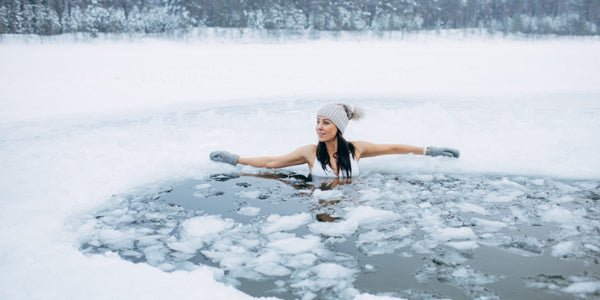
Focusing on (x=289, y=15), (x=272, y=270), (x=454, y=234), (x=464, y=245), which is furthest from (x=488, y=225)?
(x=289, y=15)

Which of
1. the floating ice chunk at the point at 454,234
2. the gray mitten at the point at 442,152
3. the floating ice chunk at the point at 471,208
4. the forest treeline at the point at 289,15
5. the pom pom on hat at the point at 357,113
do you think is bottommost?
the floating ice chunk at the point at 454,234

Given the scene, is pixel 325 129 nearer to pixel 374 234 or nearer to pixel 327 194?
pixel 327 194

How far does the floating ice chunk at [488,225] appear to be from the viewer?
302 centimetres

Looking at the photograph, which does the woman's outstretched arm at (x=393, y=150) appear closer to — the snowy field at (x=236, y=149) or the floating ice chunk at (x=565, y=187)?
the snowy field at (x=236, y=149)

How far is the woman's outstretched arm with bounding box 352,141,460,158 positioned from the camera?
4.53 meters

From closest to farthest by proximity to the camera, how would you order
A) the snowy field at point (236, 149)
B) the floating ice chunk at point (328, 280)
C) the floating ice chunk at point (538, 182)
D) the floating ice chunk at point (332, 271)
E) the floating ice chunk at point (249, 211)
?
the floating ice chunk at point (328, 280) < the floating ice chunk at point (332, 271) < the snowy field at point (236, 149) < the floating ice chunk at point (249, 211) < the floating ice chunk at point (538, 182)

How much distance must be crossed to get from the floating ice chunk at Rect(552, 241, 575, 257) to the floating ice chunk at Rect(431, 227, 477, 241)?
1.52 feet

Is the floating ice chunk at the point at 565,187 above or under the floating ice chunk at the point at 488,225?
above

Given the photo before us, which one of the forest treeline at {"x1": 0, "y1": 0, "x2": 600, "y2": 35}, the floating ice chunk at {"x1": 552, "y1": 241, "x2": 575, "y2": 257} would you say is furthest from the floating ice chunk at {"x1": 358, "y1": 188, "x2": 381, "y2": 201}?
the forest treeline at {"x1": 0, "y1": 0, "x2": 600, "y2": 35}

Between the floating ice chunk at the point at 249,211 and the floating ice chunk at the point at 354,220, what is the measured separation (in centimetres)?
54

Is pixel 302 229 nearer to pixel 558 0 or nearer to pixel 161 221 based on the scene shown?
pixel 161 221

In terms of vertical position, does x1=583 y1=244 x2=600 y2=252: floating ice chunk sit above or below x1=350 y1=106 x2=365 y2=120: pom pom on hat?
below

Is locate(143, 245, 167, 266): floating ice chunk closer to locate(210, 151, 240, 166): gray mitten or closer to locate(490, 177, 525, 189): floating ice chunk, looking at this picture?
locate(210, 151, 240, 166): gray mitten

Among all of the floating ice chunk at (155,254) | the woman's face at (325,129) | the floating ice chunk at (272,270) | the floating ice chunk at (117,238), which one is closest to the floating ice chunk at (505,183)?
the woman's face at (325,129)
